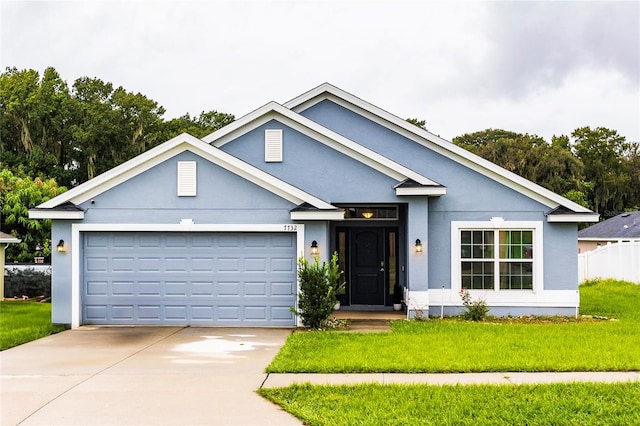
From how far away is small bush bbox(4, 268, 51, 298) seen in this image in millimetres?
20500

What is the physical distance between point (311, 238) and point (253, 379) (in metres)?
5.33

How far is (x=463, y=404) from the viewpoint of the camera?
7.00 meters

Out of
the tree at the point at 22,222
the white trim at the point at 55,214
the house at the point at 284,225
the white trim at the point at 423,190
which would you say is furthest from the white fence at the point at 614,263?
the tree at the point at 22,222

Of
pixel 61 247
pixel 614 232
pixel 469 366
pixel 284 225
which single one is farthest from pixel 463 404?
pixel 614 232

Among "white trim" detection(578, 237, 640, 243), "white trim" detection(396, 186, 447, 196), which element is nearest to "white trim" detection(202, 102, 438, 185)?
"white trim" detection(396, 186, 447, 196)

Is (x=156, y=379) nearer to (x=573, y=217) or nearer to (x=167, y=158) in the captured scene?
(x=167, y=158)

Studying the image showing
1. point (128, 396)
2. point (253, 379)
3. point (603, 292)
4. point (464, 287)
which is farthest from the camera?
point (603, 292)

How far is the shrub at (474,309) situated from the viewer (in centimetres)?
1427

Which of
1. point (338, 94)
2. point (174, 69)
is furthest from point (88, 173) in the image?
point (338, 94)

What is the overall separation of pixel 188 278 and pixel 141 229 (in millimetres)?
1429

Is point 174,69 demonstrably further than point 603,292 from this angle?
Yes

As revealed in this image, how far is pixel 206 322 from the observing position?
530 inches

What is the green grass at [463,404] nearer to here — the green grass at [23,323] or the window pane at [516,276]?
the green grass at [23,323]

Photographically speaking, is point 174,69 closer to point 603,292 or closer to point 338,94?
point 338,94
